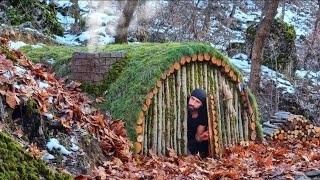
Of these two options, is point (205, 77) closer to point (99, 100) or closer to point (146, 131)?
point (146, 131)

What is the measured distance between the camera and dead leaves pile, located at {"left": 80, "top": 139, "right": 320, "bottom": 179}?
4.83 metres

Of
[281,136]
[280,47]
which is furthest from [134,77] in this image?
[280,47]

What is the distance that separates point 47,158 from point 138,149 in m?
2.19

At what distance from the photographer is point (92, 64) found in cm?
705

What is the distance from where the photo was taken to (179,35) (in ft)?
54.9

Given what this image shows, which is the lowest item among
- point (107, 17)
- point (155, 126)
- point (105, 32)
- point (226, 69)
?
point (155, 126)

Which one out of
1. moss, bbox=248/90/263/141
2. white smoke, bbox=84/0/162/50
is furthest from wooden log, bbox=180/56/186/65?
white smoke, bbox=84/0/162/50

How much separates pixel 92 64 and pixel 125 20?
20.0 feet

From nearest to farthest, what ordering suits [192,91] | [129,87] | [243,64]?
[129,87] < [192,91] < [243,64]

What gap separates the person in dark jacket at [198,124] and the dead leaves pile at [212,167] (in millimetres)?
408

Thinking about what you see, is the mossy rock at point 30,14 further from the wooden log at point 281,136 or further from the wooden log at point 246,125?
the wooden log at point 281,136

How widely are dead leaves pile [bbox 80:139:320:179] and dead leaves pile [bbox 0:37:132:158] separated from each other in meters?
0.34

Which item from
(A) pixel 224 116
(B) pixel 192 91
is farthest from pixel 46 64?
(A) pixel 224 116

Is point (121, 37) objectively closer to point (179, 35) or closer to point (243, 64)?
point (179, 35)
